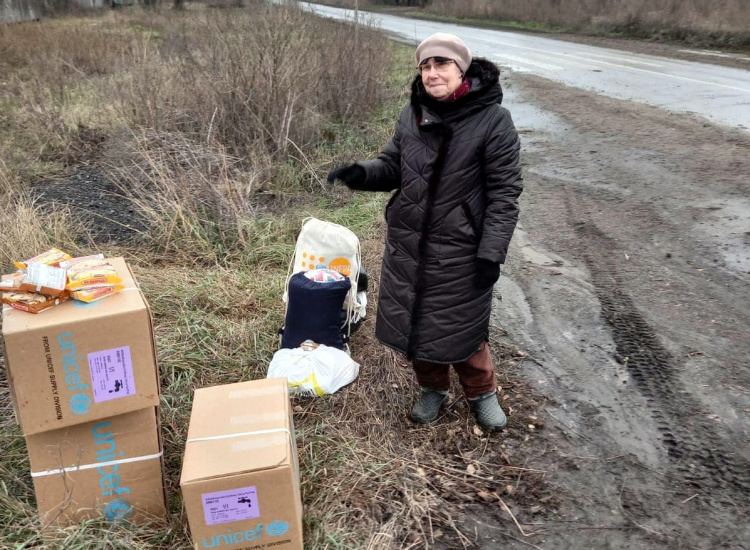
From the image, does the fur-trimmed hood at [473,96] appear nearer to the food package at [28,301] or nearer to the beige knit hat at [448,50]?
the beige knit hat at [448,50]

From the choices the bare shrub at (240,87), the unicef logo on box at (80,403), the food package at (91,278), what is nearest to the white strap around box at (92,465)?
the unicef logo on box at (80,403)

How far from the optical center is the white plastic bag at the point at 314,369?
3223 mm

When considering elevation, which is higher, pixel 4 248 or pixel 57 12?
pixel 57 12

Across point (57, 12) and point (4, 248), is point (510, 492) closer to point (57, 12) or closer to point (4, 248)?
point (4, 248)

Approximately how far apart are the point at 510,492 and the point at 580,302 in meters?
1.77

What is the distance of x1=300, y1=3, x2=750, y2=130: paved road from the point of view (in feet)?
30.3

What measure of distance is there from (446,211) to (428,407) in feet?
3.49

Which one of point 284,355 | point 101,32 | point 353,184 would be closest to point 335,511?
point 284,355

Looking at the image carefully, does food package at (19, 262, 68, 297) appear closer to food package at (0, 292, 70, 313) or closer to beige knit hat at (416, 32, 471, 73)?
food package at (0, 292, 70, 313)

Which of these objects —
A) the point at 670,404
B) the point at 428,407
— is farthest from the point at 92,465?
the point at 670,404

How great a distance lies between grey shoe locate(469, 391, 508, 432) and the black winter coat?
33cm

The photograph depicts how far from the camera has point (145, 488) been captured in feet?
8.02

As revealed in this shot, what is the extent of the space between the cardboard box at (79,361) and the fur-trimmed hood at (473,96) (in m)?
1.43

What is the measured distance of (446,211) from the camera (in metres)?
2.63
